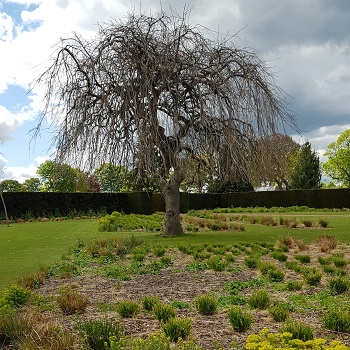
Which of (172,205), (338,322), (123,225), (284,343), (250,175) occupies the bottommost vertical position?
(338,322)

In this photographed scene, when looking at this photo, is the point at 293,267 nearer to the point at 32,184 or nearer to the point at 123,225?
the point at 123,225

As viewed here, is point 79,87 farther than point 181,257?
Yes

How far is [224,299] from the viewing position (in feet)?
Result: 17.3

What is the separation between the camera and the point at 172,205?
12.6 meters

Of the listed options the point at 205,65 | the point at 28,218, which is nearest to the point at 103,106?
the point at 205,65

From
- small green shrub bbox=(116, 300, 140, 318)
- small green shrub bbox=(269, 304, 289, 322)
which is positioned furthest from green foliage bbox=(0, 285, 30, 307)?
small green shrub bbox=(269, 304, 289, 322)

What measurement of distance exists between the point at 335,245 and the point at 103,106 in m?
6.06

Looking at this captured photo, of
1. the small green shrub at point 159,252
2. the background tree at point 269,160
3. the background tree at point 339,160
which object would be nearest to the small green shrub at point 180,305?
the small green shrub at point 159,252

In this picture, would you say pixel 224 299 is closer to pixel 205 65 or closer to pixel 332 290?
pixel 332 290

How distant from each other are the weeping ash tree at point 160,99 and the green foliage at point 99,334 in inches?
241

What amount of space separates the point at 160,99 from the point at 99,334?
25.1 feet

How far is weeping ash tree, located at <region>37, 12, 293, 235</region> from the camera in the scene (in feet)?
33.1

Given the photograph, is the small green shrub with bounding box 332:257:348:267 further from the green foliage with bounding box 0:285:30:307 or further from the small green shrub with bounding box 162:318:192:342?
the green foliage with bounding box 0:285:30:307

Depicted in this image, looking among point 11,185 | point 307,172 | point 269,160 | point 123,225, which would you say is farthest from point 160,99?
point 11,185
